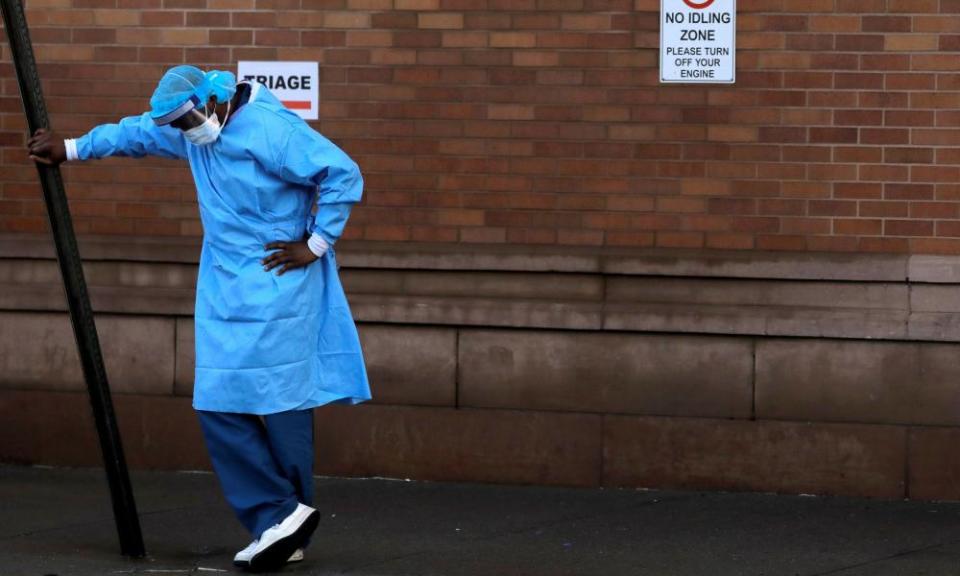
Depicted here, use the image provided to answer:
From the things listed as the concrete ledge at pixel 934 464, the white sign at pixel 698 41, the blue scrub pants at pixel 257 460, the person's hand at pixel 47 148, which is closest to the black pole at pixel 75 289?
the person's hand at pixel 47 148

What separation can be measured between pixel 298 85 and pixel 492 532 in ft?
7.71

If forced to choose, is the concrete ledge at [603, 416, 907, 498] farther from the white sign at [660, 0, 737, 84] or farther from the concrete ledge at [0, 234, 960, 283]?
the white sign at [660, 0, 737, 84]

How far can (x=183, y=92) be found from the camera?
5.25 metres

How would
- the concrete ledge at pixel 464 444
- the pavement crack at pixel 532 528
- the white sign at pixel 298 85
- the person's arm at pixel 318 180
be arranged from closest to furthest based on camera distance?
the person's arm at pixel 318 180 < the pavement crack at pixel 532 528 < the concrete ledge at pixel 464 444 < the white sign at pixel 298 85

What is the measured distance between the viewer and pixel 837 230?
6.98 meters

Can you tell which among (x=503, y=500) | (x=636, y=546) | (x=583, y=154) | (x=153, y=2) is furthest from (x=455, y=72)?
(x=636, y=546)

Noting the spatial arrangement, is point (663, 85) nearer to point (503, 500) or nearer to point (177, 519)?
point (503, 500)

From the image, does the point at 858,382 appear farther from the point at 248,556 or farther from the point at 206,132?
the point at 206,132

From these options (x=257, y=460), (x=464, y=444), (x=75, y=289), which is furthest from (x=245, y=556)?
(x=464, y=444)

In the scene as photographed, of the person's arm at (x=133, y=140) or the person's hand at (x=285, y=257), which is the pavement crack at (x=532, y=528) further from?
the person's arm at (x=133, y=140)

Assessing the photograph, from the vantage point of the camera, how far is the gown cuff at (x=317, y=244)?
5438mm

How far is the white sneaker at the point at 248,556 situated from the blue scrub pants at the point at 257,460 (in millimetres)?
49

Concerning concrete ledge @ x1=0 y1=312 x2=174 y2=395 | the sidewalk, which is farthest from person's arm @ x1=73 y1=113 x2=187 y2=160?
concrete ledge @ x1=0 y1=312 x2=174 y2=395

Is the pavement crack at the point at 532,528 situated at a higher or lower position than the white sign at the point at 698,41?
lower
